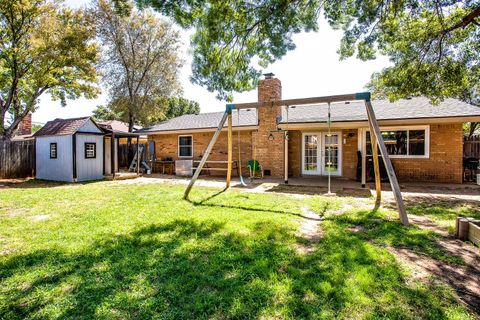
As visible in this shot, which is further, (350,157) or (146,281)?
(350,157)

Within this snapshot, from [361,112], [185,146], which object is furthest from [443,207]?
[185,146]

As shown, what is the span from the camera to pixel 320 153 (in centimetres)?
1260

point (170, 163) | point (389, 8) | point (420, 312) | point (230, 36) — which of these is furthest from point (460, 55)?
point (170, 163)

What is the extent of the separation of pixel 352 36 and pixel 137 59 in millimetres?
17708

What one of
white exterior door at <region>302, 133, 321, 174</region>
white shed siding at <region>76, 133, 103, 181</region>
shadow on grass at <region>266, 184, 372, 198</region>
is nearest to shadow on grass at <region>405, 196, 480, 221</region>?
shadow on grass at <region>266, 184, 372, 198</region>

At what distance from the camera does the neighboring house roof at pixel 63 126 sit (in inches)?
496

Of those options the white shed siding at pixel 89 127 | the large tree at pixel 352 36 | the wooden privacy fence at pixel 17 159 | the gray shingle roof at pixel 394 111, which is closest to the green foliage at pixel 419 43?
the large tree at pixel 352 36

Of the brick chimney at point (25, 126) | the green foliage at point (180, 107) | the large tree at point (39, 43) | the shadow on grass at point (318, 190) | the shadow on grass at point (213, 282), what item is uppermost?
the green foliage at point (180, 107)

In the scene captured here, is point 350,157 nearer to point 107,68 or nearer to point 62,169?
point 62,169

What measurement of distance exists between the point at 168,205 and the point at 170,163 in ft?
31.3

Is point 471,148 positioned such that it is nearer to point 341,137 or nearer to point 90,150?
point 341,137

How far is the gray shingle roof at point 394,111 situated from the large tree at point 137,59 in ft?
43.0

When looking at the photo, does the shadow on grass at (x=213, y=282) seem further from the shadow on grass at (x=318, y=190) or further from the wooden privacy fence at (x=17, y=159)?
the wooden privacy fence at (x=17, y=159)

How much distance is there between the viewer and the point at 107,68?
2122 cm
